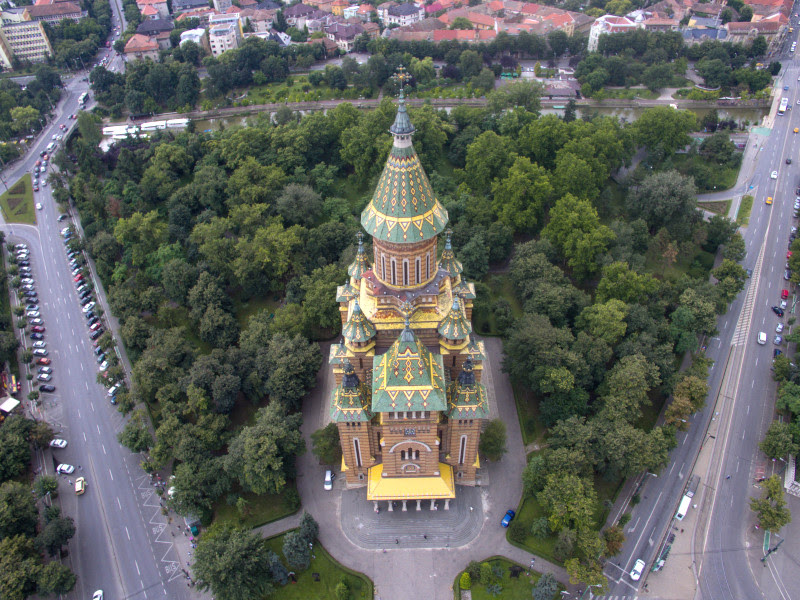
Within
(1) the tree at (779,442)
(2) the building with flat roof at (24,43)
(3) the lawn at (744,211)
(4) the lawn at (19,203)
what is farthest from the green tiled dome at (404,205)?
(2) the building with flat roof at (24,43)

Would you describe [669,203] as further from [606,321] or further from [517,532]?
[517,532]

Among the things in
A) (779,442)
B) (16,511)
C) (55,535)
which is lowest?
(55,535)

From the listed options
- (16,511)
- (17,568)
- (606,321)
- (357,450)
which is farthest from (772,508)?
(16,511)

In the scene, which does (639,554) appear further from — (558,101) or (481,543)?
(558,101)

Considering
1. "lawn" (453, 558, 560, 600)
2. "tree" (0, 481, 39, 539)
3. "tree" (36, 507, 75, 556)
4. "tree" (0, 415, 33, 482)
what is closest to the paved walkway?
"lawn" (453, 558, 560, 600)

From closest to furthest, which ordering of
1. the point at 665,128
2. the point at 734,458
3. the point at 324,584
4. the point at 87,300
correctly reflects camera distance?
the point at 324,584 → the point at 734,458 → the point at 87,300 → the point at 665,128

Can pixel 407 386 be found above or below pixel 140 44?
below

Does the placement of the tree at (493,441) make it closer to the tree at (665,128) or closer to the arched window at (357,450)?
the arched window at (357,450)

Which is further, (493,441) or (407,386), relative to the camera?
(493,441)

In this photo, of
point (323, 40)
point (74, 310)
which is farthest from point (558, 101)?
point (74, 310)
